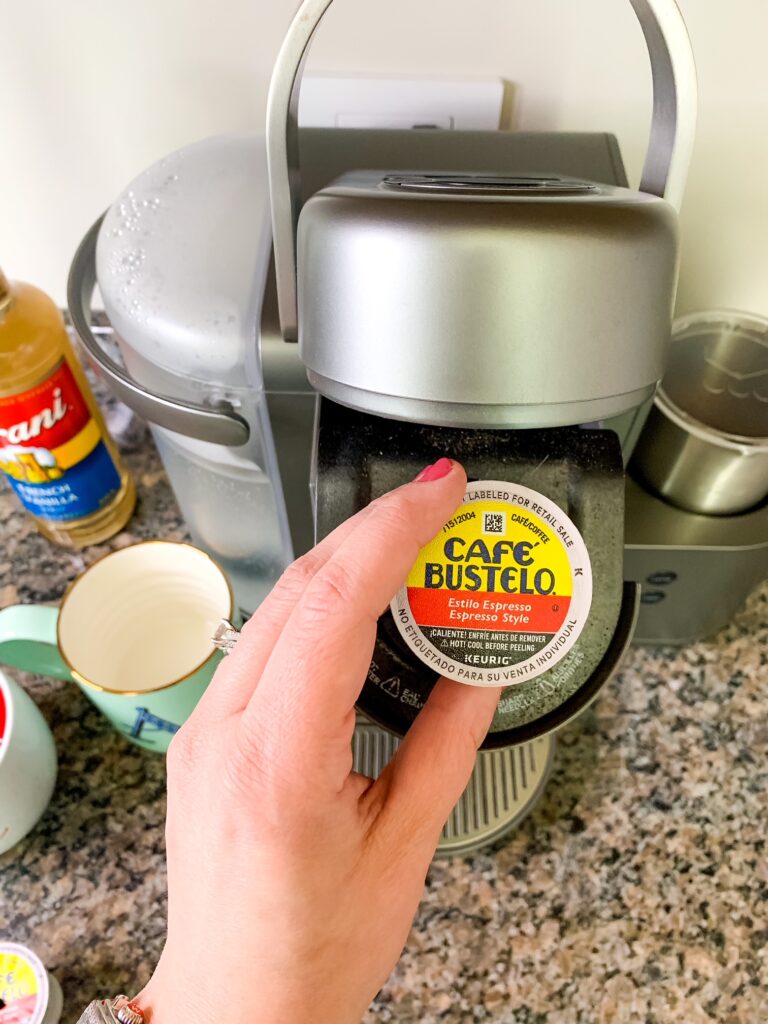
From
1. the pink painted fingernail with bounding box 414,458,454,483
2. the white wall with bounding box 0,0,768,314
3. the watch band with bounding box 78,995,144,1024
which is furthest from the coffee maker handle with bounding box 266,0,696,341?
the watch band with bounding box 78,995,144,1024

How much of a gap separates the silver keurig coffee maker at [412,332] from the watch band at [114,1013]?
186mm

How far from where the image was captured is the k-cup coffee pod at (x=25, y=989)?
44cm

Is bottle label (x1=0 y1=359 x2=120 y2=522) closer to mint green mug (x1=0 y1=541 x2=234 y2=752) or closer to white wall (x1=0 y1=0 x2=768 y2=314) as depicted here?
mint green mug (x1=0 y1=541 x2=234 y2=752)

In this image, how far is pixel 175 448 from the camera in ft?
1.78

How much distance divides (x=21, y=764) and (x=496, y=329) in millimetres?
410

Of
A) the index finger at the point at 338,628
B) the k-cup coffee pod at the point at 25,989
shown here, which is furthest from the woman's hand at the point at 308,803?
the k-cup coffee pod at the point at 25,989

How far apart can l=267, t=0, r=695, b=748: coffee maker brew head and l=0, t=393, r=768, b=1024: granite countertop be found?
208 mm

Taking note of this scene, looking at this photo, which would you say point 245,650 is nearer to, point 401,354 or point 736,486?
point 401,354

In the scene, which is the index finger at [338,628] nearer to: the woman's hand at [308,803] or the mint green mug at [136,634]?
the woman's hand at [308,803]

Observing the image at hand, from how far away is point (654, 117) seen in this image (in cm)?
36

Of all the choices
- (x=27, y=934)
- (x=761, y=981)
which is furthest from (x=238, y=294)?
(x=761, y=981)

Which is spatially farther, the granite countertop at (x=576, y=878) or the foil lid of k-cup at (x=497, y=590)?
the granite countertop at (x=576, y=878)

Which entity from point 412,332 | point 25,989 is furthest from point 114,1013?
point 412,332

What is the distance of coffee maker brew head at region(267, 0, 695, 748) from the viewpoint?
0.29 meters
